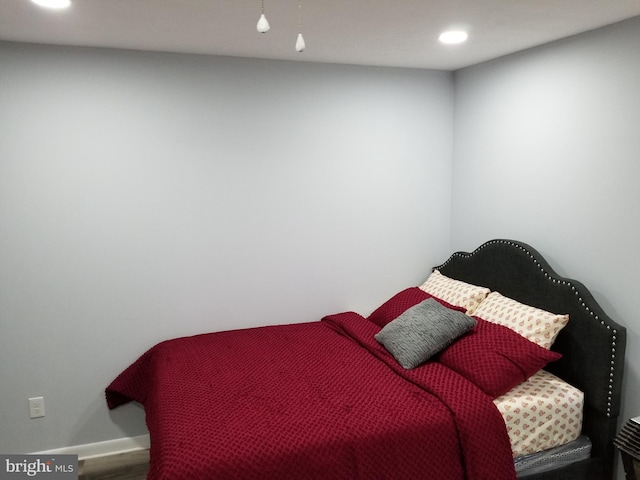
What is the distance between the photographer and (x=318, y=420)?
205 cm

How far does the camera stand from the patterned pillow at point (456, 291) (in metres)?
2.94

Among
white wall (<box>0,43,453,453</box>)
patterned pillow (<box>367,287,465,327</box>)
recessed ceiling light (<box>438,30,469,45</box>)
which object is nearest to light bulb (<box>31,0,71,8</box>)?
white wall (<box>0,43,453,453</box>)

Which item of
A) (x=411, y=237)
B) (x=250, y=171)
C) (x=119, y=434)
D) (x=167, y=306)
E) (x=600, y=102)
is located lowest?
(x=119, y=434)

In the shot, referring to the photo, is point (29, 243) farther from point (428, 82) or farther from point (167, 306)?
point (428, 82)

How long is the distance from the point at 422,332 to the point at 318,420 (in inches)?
31.5

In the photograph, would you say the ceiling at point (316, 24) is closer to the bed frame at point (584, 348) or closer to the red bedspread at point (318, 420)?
the bed frame at point (584, 348)

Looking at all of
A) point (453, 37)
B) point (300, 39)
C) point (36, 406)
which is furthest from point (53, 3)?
point (36, 406)

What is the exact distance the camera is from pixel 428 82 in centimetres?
343

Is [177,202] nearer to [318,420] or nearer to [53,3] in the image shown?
[53,3]

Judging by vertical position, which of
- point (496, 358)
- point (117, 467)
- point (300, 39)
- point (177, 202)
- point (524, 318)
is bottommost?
point (117, 467)

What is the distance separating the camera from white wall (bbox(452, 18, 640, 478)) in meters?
2.33

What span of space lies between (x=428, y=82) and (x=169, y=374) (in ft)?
8.16

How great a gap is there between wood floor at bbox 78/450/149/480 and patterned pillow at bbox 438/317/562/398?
1.81 meters

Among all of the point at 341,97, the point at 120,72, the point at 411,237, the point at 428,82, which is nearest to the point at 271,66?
the point at 341,97
